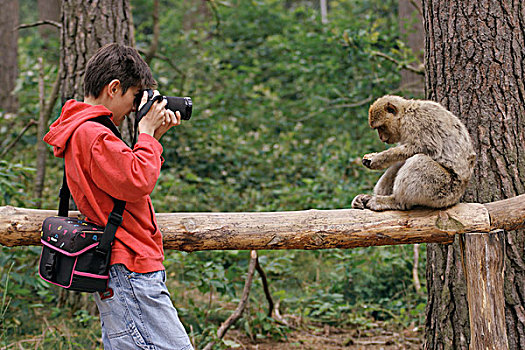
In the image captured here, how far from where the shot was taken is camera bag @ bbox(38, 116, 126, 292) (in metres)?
2.06

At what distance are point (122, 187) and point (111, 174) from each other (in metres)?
0.07

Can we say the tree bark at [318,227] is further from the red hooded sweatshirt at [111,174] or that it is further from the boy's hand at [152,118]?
the boy's hand at [152,118]

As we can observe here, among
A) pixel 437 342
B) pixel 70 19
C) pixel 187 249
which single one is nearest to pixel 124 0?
pixel 70 19

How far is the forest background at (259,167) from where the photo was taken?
15.6 ft

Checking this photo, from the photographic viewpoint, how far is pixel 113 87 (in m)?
2.22

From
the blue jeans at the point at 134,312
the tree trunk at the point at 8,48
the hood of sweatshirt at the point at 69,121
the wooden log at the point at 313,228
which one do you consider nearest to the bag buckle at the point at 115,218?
the blue jeans at the point at 134,312

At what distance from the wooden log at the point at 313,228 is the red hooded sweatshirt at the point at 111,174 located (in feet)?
1.99

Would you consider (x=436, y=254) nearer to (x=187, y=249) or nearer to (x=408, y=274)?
(x=187, y=249)

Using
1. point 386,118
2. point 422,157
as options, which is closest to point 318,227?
point 422,157

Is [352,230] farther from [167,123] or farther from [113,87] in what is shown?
[113,87]

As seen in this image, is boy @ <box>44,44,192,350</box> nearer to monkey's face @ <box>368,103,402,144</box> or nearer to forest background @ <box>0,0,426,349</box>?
monkey's face @ <box>368,103,402,144</box>

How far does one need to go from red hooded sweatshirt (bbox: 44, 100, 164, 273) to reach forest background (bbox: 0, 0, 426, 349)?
2.35 metres

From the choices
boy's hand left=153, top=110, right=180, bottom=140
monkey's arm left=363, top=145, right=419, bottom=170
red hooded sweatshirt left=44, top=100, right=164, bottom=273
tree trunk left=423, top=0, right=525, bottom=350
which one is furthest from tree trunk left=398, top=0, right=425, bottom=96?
red hooded sweatshirt left=44, top=100, right=164, bottom=273

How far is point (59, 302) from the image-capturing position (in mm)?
4871
